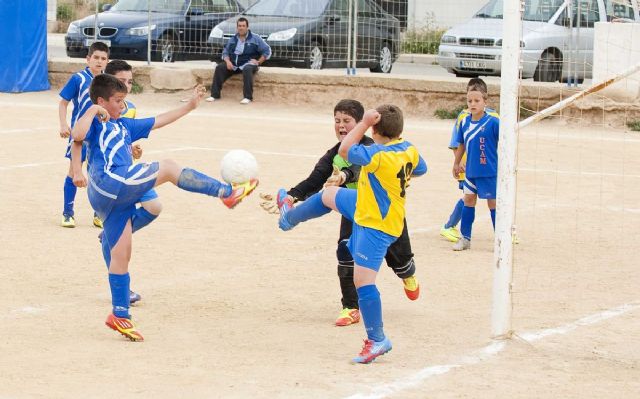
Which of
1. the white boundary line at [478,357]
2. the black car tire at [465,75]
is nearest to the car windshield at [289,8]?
the black car tire at [465,75]

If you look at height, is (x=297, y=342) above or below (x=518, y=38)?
below

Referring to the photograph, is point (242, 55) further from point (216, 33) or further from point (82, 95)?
point (82, 95)

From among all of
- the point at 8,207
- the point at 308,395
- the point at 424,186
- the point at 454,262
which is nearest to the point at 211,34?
the point at 424,186

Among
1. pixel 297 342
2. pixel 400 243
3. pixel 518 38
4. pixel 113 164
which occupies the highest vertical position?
pixel 518 38

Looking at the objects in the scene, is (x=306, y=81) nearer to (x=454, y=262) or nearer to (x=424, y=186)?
(x=424, y=186)

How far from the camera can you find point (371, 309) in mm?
6828

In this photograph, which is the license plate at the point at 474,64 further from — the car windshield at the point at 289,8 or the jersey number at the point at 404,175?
the jersey number at the point at 404,175

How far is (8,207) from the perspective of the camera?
11.6 meters

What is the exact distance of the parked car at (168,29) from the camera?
2289cm

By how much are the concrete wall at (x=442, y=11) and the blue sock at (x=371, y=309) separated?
1549cm

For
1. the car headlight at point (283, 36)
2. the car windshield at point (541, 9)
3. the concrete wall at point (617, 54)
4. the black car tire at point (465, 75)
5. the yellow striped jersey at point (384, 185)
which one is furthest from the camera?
the car headlight at point (283, 36)

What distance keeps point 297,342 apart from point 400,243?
90 centimetres

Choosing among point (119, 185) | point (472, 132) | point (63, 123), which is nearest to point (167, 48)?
point (63, 123)

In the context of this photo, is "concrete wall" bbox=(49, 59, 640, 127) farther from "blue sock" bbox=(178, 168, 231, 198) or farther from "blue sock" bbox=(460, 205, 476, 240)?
"blue sock" bbox=(178, 168, 231, 198)
